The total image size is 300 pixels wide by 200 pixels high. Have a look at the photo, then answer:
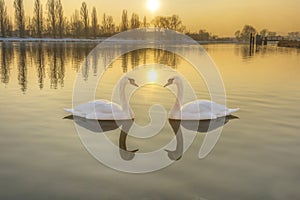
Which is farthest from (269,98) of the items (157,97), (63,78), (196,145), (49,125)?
(63,78)

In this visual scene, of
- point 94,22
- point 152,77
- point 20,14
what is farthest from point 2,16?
point 152,77

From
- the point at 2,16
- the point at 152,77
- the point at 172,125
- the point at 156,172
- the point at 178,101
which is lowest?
the point at 156,172

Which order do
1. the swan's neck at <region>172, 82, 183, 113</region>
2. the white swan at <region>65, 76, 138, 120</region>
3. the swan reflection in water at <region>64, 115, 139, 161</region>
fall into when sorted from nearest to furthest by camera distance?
the swan reflection in water at <region>64, 115, 139, 161</region>, the white swan at <region>65, 76, 138, 120</region>, the swan's neck at <region>172, 82, 183, 113</region>

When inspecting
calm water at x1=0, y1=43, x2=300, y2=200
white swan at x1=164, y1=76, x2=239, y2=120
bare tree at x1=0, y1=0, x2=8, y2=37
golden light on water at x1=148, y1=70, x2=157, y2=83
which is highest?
bare tree at x1=0, y1=0, x2=8, y2=37

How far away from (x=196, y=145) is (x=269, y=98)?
643 centimetres

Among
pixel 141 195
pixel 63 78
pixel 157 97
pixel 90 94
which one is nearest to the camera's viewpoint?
pixel 141 195

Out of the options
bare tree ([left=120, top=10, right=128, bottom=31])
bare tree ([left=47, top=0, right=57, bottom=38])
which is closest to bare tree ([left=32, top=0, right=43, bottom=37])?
bare tree ([left=47, top=0, right=57, bottom=38])

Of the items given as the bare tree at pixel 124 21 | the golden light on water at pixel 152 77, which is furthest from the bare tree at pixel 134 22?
the golden light on water at pixel 152 77

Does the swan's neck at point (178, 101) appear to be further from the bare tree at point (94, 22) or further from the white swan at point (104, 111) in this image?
the bare tree at point (94, 22)

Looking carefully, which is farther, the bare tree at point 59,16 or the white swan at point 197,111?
the bare tree at point 59,16

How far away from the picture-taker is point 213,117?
900 cm

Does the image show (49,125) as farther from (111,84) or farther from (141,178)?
(111,84)

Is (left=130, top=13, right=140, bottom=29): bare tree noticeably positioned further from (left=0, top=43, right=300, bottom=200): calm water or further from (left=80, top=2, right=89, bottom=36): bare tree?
(left=0, top=43, right=300, bottom=200): calm water

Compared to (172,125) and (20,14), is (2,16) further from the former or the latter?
(172,125)
